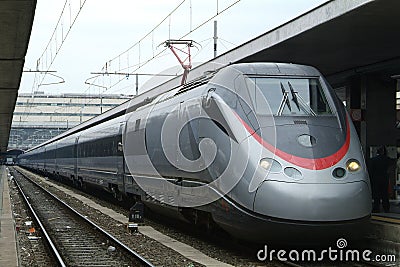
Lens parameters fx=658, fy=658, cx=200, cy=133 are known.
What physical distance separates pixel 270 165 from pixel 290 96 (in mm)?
1661

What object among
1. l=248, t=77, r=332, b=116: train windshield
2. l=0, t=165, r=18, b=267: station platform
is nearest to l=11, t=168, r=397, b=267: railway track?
l=248, t=77, r=332, b=116: train windshield

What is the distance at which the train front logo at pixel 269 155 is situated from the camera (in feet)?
31.0

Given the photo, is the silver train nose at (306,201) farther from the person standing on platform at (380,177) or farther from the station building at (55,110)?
the station building at (55,110)

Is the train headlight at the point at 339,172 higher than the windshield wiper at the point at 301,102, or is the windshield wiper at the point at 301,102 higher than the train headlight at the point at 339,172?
the windshield wiper at the point at 301,102

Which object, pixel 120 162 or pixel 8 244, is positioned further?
pixel 120 162

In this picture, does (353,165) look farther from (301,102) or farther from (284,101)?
(284,101)

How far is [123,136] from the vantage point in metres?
20.0

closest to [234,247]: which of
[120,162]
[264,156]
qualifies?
[264,156]

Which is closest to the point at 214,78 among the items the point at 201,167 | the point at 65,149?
the point at 201,167

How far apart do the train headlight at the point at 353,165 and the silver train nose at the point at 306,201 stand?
1.31 feet

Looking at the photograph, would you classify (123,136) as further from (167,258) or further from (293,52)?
(167,258)

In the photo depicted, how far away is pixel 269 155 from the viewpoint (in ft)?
32.3

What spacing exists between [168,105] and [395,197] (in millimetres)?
6961

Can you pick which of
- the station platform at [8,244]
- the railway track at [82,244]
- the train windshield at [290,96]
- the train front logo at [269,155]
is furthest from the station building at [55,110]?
the train windshield at [290,96]
